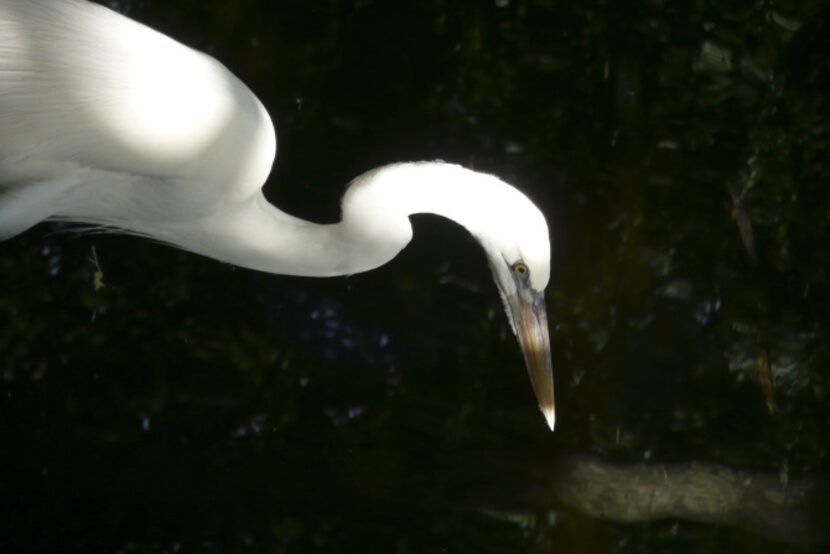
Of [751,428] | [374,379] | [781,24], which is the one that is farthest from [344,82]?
[751,428]

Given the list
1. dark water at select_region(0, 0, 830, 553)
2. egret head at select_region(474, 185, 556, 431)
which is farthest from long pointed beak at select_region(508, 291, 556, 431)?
dark water at select_region(0, 0, 830, 553)

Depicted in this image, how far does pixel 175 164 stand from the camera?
1.70 meters

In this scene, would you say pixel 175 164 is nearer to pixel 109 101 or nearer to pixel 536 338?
pixel 109 101

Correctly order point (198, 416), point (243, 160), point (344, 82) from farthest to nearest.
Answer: point (344, 82) → point (198, 416) → point (243, 160)

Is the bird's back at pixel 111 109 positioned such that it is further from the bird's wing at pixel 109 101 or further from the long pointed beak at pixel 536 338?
the long pointed beak at pixel 536 338

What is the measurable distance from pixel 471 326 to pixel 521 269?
736mm

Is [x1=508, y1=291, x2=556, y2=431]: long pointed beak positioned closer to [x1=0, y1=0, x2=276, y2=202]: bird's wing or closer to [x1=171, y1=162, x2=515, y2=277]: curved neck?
[x1=171, y1=162, x2=515, y2=277]: curved neck

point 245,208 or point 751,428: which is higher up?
point 245,208

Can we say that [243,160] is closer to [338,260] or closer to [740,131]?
[338,260]

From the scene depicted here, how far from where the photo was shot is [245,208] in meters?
1.82

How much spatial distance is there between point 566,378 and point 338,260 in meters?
0.79

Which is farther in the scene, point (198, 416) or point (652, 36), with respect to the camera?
point (652, 36)

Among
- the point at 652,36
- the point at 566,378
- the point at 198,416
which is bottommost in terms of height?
the point at 198,416

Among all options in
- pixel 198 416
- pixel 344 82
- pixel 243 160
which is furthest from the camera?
pixel 344 82
